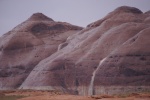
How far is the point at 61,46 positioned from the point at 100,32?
1476 centimetres

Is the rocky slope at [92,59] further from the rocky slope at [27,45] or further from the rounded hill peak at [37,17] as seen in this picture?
the rounded hill peak at [37,17]

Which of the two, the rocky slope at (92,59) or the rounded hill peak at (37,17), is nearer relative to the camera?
the rocky slope at (92,59)

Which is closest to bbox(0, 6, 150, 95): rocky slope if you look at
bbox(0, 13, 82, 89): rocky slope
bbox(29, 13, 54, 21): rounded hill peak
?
bbox(0, 13, 82, 89): rocky slope

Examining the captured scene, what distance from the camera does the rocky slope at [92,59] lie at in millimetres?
60688

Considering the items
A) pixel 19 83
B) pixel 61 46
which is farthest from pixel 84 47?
pixel 19 83

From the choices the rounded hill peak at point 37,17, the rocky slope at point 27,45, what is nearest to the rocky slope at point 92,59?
the rocky slope at point 27,45

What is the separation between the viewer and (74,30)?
109m

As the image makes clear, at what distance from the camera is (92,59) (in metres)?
70.7

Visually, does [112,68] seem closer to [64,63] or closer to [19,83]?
[64,63]

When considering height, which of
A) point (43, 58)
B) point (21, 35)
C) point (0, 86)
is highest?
point (21, 35)

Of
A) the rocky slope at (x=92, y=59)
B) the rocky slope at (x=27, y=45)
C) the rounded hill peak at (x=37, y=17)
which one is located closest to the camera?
the rocky slope at (x=92, y=59)

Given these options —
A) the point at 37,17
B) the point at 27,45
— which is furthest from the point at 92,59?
the point at 37,17

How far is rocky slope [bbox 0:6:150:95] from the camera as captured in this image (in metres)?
60.7

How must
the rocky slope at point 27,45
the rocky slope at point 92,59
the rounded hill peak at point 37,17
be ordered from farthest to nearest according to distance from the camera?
the rounded hill peak at point 37,17, the rocky slope at point 27,45, the rocky slope at point 92,59
